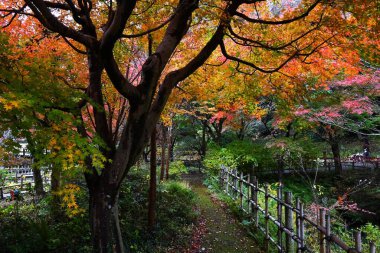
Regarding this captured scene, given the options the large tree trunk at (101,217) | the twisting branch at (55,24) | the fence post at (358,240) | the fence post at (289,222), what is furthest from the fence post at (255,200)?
the twisting branch at (55,24)

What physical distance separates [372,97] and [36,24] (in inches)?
549

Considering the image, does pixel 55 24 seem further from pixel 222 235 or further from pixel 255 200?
pixel 222 235

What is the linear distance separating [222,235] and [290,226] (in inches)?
124

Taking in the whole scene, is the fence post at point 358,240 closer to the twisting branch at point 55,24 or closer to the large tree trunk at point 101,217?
the large tree trunk at point 101,217

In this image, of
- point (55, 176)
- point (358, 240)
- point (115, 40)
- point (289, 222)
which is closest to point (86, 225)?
point (55, 176)

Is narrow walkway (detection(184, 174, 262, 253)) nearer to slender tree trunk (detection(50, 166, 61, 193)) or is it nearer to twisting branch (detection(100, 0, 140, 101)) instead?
slender tree trunk (detection(50, 166, 61, 193))

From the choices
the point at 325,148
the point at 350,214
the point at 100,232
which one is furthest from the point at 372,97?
the point at 100,232

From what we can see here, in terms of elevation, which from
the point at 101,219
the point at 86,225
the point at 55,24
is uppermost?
the point at 55,24

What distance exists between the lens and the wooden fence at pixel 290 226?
495cm

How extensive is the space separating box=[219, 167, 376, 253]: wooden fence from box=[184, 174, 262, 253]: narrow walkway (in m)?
0.55

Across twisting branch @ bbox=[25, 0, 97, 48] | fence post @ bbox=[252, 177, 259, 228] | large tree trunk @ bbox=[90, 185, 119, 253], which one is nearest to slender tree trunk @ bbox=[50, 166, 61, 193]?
large tree trunk @ bbox=[90, 185, 119, 253]

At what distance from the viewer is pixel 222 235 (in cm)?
914

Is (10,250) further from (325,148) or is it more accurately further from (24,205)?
(325,148)

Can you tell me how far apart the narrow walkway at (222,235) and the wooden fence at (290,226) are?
55cm
